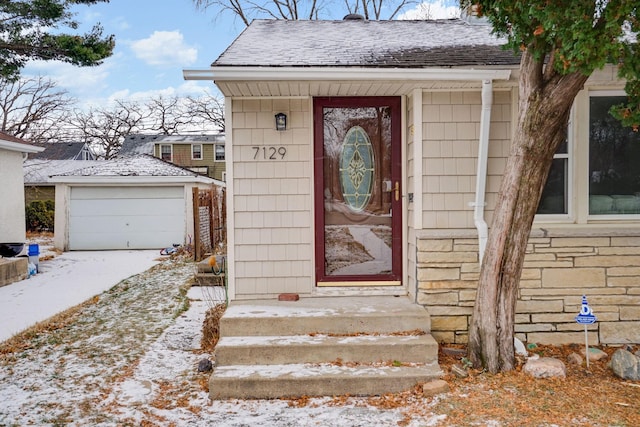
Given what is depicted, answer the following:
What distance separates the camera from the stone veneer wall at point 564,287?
4.50 meters

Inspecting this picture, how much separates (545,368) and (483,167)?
1752 mm

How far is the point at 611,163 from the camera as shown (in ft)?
15.1

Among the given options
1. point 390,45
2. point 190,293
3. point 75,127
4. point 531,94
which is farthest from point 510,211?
point 75,127

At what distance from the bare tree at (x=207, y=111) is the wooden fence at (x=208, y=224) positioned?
607 inches

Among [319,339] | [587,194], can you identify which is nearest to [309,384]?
[319,339]

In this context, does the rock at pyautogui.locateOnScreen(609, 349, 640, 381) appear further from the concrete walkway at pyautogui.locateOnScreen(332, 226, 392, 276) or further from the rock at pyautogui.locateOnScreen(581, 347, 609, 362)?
the concrete walkway at pyautogui.locateOnScreen(332, 226, 392, 276)

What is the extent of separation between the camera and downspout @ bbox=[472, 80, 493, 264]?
170 inches

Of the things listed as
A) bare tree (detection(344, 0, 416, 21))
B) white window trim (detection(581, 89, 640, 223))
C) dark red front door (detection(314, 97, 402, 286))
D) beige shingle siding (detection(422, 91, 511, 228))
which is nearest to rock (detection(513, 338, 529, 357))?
beige shingle siding (detection(422, 91, 511, 228))

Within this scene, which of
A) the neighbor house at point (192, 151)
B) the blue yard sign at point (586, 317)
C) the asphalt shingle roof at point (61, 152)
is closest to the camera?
the blue yard sign at point (586, 317)

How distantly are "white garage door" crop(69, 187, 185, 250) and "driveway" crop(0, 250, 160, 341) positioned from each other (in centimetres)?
51

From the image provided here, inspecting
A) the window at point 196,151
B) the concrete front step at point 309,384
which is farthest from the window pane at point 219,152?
the concrete front step at point 309,384

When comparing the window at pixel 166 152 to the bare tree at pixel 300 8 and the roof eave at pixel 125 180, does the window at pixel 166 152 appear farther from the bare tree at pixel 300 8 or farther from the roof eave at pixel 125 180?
the roof eave at pixel 125 180

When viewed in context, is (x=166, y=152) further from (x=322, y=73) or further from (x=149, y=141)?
(x=322, y=73)

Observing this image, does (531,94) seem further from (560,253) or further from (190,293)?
(190,293)
